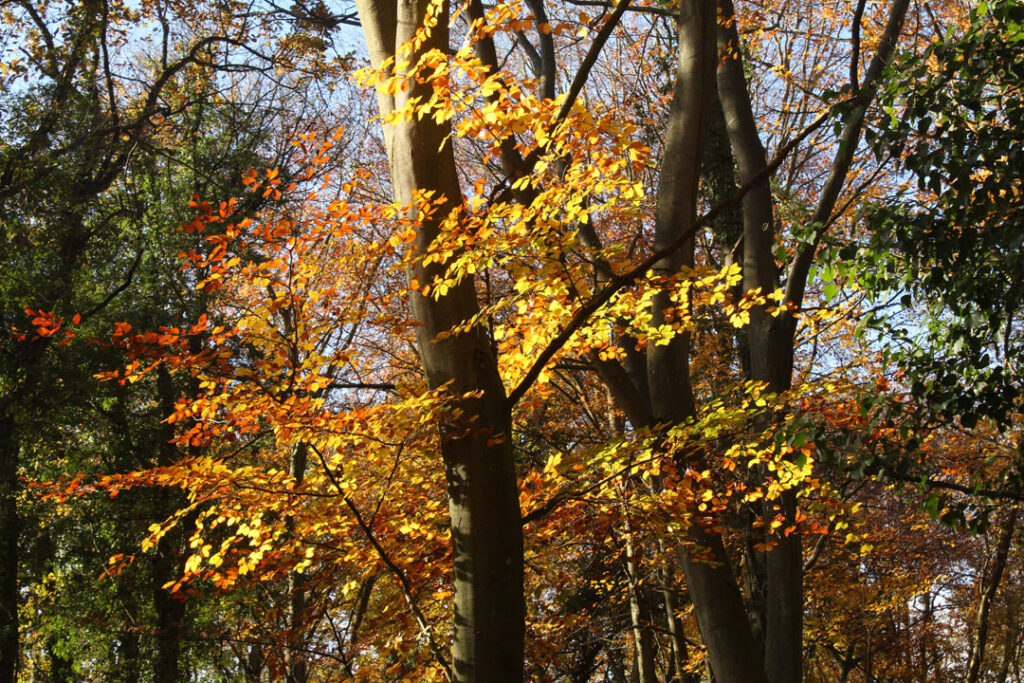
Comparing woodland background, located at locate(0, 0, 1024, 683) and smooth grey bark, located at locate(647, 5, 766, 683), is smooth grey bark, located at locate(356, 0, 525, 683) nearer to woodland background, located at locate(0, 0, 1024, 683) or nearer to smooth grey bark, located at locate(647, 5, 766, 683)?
woodland background, located at locate(0, 0, 1024, 683)

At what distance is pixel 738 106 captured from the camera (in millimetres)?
6215

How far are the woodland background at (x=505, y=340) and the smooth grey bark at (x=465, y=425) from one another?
0.7 inches

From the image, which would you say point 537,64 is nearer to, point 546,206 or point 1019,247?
point 546,206

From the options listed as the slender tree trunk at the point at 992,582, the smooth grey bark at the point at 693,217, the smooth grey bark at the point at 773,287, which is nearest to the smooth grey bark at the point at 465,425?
the smooth grey bark at the point at 693,217

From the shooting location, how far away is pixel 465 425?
3498 mm

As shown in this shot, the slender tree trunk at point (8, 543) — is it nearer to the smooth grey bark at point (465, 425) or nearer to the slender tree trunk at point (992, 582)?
the smooth grey bark at point (465, 425)

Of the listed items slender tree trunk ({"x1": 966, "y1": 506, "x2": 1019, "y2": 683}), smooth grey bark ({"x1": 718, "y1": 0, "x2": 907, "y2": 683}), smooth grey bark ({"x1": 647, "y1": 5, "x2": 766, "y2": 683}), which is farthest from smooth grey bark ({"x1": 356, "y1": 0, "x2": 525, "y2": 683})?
slender tree trunk ({"x1": 966, "y1": 506, "x2": 1019, "y2": 683})

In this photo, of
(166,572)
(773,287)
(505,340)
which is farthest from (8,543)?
(773,287)

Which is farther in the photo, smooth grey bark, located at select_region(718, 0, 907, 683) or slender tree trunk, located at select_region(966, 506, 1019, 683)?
slender tree trunk, located at select_region(966, 506, 1019, 683)

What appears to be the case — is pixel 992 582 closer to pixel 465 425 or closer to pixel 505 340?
pixel 505 340

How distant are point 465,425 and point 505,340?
2231 mm

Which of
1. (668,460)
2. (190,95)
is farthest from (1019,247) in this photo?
(190,95)

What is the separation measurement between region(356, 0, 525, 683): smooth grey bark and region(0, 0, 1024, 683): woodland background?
2 centimetres

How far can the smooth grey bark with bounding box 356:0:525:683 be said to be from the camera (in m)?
3.28
